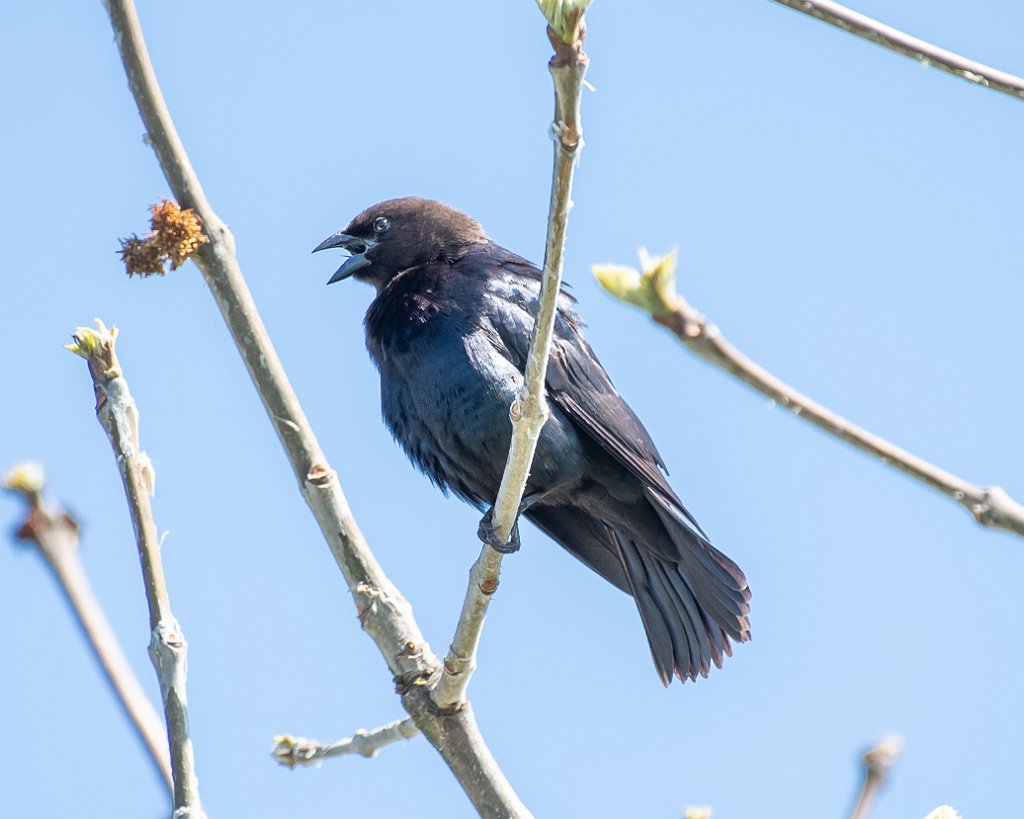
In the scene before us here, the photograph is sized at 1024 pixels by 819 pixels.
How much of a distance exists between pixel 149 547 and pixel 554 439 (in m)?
3.11

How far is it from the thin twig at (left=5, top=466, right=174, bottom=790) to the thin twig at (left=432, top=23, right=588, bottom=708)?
917 millimetres

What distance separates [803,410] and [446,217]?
5.29m

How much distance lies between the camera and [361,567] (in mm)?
3580

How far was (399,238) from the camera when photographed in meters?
6.43

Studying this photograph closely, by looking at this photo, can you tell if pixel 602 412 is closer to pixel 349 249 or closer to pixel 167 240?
pixel 349 249

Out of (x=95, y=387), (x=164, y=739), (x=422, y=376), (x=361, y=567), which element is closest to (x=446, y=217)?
(x=422, y=376)

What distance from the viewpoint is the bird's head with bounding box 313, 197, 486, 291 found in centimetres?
629

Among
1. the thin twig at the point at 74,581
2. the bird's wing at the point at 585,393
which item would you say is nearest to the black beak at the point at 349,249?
the bird's wing at the point at 585,393

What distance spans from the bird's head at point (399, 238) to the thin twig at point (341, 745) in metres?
2.89

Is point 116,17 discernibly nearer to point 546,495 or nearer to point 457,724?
point 457,724

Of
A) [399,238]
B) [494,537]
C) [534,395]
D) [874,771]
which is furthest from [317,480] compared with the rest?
[399,238]

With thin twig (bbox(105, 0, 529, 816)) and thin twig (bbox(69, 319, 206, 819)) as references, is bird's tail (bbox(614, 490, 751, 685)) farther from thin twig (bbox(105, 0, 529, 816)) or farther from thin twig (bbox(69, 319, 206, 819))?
thin twig (bbox(69, 319, 206, 819))

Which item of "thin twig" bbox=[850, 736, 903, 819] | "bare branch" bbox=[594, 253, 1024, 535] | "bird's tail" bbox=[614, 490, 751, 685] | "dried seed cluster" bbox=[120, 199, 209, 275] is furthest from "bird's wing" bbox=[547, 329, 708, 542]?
"bare branch" bbox=[594, 253, 1024, 535]

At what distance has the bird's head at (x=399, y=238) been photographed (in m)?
6.29
